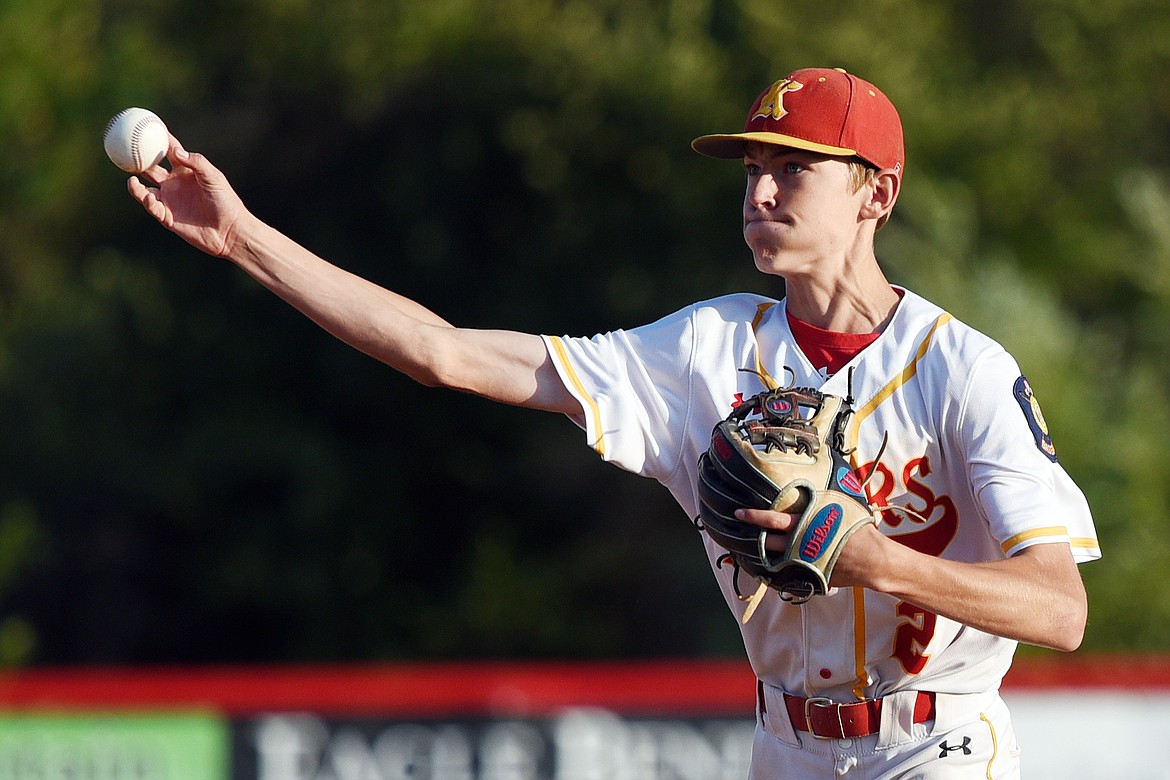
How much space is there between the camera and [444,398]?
1495cm

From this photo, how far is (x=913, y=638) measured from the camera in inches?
127

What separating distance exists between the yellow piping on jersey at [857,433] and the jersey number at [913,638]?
71mm

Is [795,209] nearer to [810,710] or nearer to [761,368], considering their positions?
[761,368]

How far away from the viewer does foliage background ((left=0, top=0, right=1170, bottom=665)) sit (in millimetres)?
13945

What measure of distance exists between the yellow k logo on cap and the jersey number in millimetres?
1032

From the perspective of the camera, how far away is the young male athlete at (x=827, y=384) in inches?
124

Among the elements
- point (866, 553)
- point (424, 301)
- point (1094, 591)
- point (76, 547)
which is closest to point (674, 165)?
point (424, 301)

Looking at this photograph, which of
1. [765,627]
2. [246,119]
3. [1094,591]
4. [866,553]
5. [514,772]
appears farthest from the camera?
[246,119]

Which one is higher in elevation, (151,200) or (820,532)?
(151,200)

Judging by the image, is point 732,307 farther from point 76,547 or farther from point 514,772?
point 76,547

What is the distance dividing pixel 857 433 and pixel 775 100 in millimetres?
708

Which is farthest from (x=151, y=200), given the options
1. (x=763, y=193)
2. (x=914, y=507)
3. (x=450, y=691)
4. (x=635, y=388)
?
(x=450, y=691)

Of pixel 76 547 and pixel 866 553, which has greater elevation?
pixel 76 547

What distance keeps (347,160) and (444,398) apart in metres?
2.58
